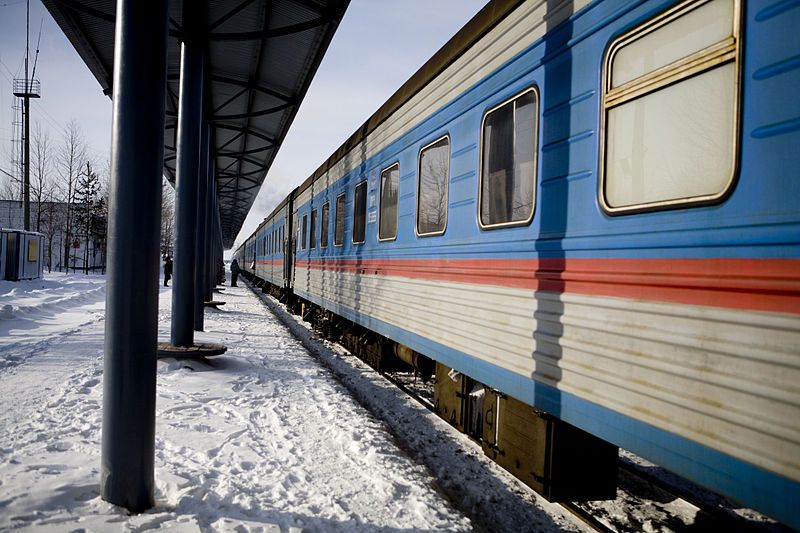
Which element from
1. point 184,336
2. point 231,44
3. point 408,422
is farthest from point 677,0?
point 231,44

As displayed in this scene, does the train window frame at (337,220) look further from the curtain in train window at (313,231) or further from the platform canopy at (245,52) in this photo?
the platform canopy at (245,52)

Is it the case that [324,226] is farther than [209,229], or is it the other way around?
[209,229]

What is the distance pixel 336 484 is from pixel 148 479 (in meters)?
1.28

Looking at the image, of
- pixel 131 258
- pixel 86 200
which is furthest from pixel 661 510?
pixel 86 200

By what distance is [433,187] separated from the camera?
4988 millimetres

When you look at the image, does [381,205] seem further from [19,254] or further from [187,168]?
[19,254]

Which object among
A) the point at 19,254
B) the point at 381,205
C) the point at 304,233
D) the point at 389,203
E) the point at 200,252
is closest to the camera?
the point at 389,203

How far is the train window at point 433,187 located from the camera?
4.74 meters

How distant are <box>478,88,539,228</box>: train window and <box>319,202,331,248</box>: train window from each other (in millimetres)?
6117

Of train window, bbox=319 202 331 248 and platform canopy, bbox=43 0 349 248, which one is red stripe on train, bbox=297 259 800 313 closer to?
platform canopy, bbox=43 0 349 248

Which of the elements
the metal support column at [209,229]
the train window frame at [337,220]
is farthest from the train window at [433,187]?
the metal support column at [209,229]

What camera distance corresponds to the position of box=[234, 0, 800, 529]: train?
1.97m

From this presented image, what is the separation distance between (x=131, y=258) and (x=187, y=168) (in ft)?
17.3

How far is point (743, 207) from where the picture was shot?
2.07 meters
